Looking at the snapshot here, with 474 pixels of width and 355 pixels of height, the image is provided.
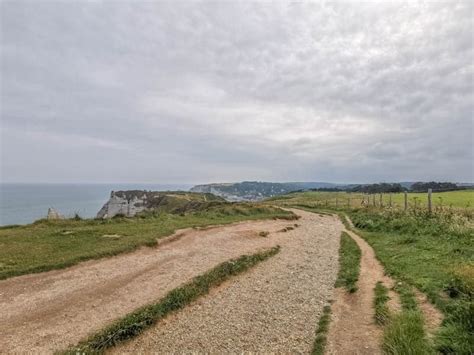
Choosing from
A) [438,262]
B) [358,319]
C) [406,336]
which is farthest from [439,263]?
[406,336]

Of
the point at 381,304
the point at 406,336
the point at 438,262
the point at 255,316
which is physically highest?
the point at 438,262

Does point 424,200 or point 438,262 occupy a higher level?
point 424,200

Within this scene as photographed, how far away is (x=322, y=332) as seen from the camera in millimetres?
8258

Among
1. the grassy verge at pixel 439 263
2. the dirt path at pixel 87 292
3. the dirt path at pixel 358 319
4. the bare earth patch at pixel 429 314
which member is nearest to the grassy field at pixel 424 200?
the grassy verge at pixel 439 263

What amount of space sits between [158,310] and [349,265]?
876cm

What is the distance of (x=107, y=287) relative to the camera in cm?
1141

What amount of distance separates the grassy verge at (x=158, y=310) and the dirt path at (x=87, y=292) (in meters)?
0.44

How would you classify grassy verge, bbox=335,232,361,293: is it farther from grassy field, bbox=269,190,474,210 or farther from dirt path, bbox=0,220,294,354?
grassy field, bbox=269,190,474,210

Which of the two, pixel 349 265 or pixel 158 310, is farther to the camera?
pixel 349 265

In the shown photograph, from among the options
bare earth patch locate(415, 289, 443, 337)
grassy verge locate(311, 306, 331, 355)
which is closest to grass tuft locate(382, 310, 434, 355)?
bare earth patch locate(415, 289, 443, 337)

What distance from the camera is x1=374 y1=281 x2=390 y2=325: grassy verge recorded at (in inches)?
328

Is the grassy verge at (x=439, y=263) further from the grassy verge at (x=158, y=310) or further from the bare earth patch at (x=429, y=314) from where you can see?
the grassy verge at (x=158, y=310)

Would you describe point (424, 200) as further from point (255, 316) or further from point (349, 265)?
point (255, 316)

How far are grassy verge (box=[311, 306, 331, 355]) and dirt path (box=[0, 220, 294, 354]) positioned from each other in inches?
199
